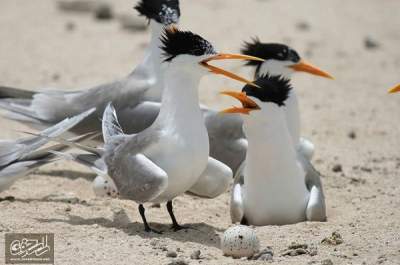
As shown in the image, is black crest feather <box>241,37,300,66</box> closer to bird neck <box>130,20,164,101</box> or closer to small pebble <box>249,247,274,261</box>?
bird neck <box>130,20,164,101</box>

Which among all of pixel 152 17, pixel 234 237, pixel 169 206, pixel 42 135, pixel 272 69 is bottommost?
pixel 234 237

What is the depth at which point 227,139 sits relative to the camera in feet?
23.8

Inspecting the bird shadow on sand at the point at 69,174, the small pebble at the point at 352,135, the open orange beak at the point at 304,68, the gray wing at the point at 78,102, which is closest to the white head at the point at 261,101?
the open orange beak at the point at 304,68

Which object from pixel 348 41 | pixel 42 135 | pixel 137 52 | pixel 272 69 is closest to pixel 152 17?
pixel 272 69

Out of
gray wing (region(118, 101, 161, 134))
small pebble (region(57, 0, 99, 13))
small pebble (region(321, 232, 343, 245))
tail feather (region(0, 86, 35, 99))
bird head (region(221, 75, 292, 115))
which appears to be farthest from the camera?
small pebble (region(57, 0, 99, 13))

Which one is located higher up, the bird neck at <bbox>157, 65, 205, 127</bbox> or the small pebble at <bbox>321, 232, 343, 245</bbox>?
the bird neck at <bbox>157, 65, 205, 127</bbox>

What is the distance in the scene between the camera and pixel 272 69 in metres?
7.37

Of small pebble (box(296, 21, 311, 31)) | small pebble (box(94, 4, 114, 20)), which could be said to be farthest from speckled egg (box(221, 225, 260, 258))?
small pebble (box(94, 4, 114, 20))

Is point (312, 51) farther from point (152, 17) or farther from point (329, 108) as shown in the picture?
point (152, 17)

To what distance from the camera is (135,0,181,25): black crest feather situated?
7418mm

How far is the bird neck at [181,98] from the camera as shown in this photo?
5.64 m

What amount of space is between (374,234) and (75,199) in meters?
2.32

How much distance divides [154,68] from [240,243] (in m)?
2.73

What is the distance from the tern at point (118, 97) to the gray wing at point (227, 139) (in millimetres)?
526
